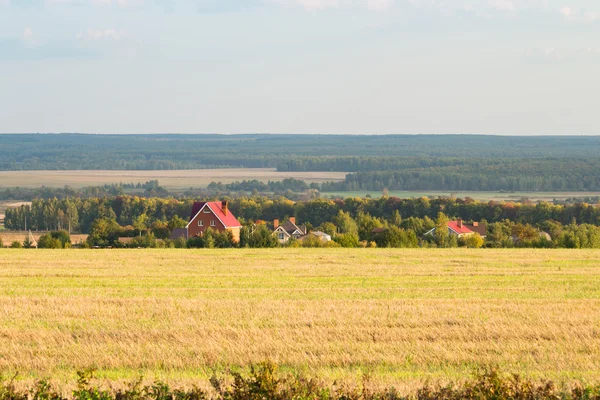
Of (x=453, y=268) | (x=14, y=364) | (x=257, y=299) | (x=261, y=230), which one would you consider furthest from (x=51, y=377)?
(x=261, y=230)

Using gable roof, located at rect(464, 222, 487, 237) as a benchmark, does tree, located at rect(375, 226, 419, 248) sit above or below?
above

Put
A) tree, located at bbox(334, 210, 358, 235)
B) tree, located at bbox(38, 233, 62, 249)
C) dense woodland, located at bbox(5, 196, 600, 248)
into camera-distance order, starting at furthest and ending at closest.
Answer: dense woodland, located at bbox(5, 196, 600, 248) → tree, located at bbox(334, 210, 358, 235) → tree, located at bbox(38, 233, 62, 249)

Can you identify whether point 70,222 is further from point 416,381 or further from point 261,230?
point 416,381

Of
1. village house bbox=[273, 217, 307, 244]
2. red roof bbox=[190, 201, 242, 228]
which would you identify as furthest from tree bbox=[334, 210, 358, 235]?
red roof bbox=[190, 201, 242, 228]

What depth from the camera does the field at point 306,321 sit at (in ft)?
44.4

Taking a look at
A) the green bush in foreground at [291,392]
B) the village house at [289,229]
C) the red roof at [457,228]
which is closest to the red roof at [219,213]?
the village house at [289,229]

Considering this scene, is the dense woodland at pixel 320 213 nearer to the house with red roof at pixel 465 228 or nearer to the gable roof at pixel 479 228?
the house with red roof at pixel 465 228

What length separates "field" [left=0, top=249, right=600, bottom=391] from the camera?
1352 cm

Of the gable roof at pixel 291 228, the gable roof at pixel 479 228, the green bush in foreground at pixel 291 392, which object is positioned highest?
the green bush in foreground at pixel 291 392

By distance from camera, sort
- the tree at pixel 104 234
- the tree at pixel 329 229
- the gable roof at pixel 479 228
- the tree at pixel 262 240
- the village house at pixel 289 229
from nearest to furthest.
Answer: the tree at pixel 262 240 < the tree at pixel 104 234 < the tree at pixel 329 229 < the village house at pixel 289 229 < the gable roof at pixel 479 228

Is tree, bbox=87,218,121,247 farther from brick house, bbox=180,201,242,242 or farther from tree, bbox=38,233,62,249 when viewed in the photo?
brick house, bbox=180,201,242,242

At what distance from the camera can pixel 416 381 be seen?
1188cm

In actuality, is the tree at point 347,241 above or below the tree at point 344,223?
above

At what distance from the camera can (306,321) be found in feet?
55.7
